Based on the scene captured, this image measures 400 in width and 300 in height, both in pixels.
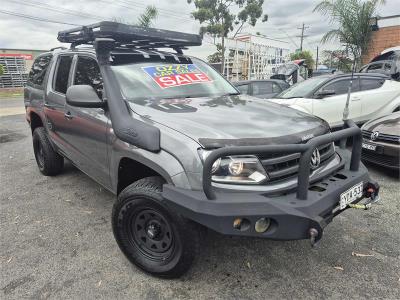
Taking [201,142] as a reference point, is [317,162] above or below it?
below

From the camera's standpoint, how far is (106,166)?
309 cm

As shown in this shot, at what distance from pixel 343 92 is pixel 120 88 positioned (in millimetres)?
5678

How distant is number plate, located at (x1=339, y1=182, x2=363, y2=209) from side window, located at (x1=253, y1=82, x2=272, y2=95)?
722 cm

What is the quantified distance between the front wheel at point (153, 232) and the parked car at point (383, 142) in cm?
351

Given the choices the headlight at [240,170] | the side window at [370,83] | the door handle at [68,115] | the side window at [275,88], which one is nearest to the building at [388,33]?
the side window at [275,88]

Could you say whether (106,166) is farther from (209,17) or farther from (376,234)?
(209,17)

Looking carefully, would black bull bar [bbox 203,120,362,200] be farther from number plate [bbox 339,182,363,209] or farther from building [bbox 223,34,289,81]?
building [bbox 223,34,289,81]

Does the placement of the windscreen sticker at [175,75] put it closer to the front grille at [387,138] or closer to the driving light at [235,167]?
the driving light at [235,167]

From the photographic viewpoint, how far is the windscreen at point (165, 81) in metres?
3.05

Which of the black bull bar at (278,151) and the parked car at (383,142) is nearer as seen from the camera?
the black bull bar at (278,151)

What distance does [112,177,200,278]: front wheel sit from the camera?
226 centimetres

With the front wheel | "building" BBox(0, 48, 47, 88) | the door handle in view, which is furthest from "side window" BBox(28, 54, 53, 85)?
"building" BBox(0, 48, 47, 88)

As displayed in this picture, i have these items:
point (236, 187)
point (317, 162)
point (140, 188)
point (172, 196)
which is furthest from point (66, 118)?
point (317, 162)

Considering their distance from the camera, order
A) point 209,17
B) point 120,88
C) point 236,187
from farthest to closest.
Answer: point 209,17, point 120,88, point 236,187
